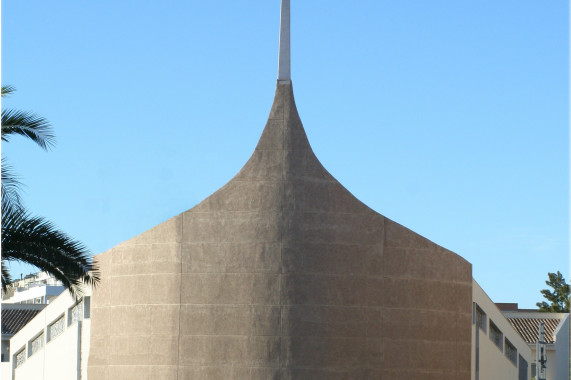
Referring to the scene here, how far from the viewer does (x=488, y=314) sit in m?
28.2

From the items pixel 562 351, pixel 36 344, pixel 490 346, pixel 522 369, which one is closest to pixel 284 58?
pixel 490 346

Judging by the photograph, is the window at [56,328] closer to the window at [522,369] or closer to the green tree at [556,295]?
the window at [522,369]

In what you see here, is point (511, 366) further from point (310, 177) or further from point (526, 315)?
point (526, 315)

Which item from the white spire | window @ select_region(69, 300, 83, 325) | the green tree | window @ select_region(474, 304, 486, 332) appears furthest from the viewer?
the green tree

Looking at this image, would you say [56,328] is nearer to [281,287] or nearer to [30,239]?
[281,287]

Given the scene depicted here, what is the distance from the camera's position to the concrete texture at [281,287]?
24.1 m

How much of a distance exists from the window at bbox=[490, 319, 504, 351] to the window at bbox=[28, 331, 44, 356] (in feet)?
44.2

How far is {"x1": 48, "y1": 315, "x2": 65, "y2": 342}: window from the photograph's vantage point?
29.3 meters

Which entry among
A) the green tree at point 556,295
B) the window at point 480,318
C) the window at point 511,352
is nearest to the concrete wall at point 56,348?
the window at point 480,318

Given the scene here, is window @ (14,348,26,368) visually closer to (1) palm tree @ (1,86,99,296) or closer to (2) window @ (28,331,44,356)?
(2) window @ (28,331,44,356)

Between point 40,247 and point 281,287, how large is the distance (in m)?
10.1

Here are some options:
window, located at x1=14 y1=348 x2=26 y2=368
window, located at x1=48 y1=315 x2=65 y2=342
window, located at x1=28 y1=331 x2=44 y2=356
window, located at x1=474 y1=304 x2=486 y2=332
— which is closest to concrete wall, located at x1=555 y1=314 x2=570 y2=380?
window, located at x1=474 y1=304 x2=486 y2=332

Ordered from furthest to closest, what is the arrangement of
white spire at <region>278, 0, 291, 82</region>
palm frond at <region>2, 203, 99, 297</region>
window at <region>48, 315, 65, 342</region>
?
window at <region>48, 315, 65, 342</region>, white spire at <region>278, 0, 291, 82</region>, palm frond at <region>2, 203, 99, 297</region>

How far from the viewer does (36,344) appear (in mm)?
30781
